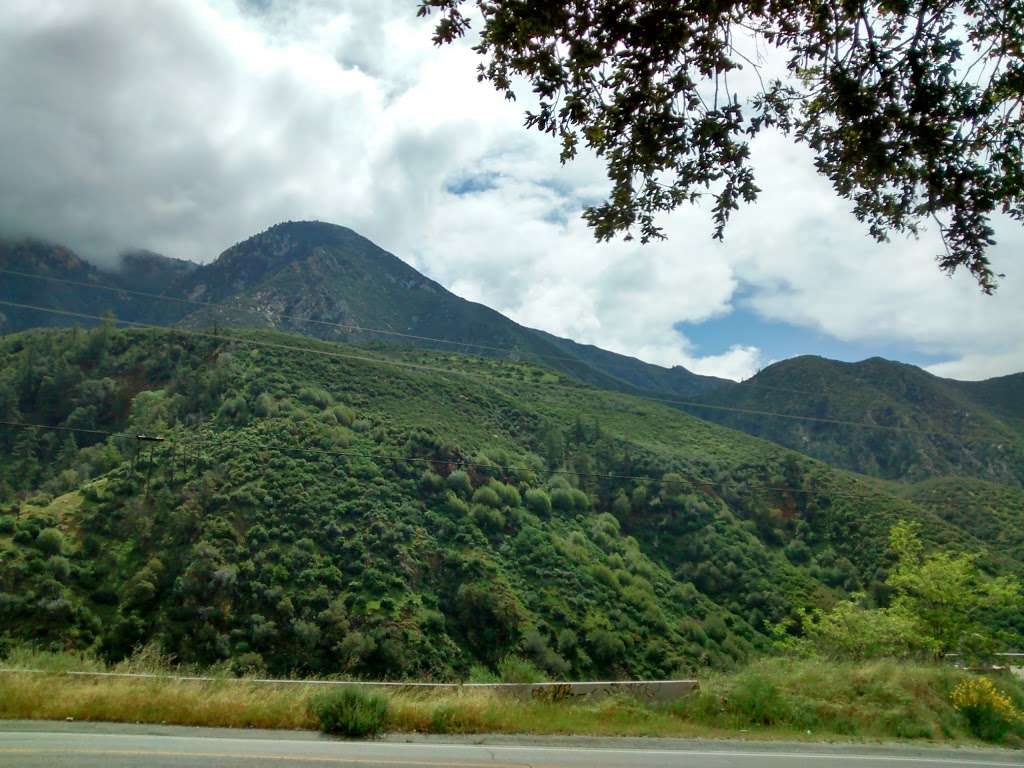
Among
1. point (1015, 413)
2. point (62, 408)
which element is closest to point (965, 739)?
point (62, 408)

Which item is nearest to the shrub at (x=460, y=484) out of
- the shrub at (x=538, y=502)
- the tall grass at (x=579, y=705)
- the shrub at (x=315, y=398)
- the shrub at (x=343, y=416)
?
the shrub at (x=538, y=502)

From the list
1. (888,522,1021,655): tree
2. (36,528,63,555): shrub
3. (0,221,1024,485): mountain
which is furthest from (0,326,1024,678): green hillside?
(0,221,1024,485): mountain

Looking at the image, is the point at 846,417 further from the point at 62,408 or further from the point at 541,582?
the point at 62,408

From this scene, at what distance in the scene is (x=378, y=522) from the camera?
40.7m

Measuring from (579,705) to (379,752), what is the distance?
380 cm

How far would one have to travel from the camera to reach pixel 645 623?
4109cm

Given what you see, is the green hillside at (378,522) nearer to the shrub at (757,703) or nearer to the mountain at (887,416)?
the shrub at (757,703)

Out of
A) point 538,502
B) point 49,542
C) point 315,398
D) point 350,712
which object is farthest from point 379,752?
point 315,398

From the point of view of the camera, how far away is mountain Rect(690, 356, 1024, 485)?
104 m

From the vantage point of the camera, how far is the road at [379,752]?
22.4 ft

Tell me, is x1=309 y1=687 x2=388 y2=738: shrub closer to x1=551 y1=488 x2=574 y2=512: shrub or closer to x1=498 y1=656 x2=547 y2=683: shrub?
x1=498 y1=656 x2=547 y2=683: shrub

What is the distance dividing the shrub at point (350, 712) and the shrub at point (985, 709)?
9.99 metres

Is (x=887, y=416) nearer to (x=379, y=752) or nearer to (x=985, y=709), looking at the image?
(x=985, y=709)

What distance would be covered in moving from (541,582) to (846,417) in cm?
9892
